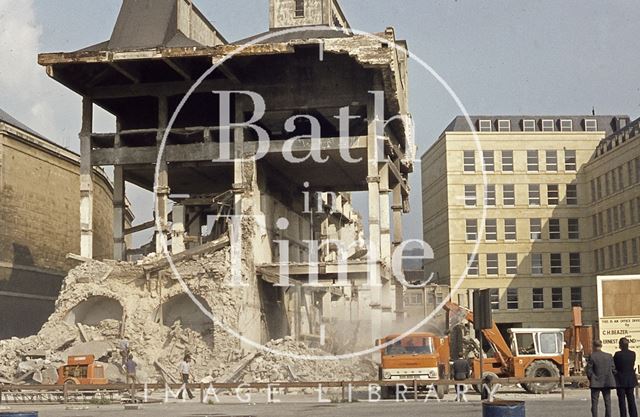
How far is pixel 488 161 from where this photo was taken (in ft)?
266

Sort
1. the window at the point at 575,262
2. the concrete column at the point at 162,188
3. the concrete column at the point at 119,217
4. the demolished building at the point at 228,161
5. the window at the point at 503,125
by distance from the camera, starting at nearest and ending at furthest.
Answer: the demolished building at the point at 228,161 < the concrete column at the point at 162,188 < the concrete column at the point at 119,217 < the window at the point at 575,262 < the window at the point at 503,125

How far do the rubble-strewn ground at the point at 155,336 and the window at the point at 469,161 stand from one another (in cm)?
4608

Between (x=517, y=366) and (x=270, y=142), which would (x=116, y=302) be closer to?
(x=270, y=142)

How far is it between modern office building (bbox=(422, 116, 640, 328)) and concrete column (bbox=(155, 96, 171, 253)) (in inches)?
1689

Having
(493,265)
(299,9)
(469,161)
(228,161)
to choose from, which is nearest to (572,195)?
(493,265)

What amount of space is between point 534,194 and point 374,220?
4378 centimetres

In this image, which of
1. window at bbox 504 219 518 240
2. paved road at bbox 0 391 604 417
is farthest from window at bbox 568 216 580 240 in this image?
paved road at bbox 0 391 604 417

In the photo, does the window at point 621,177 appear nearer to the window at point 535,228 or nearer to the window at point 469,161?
the window at point 535,228

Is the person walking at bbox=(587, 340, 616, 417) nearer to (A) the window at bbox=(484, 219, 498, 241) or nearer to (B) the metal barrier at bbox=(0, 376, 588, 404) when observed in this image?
(B) the metal barrier at bbox=(0, 376, 588, 404)

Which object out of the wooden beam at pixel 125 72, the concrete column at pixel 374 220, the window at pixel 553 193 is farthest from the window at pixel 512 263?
the wooden beam at pixel 125 72

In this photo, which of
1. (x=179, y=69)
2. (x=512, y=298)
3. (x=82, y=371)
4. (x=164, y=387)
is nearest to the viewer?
(x=164, y=387)

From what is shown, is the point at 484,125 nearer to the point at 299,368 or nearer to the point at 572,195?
the point at 572,195

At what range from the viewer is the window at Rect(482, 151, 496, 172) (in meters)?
81.0

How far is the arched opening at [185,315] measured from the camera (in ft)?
127
